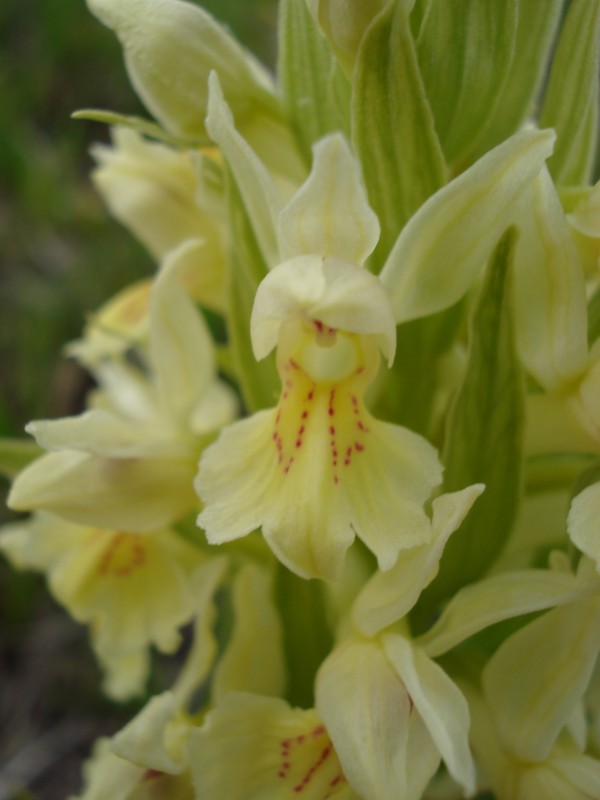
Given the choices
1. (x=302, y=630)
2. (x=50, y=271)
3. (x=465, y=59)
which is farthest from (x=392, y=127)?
(x=50, y=271)

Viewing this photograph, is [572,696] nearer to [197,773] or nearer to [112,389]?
[197,773]

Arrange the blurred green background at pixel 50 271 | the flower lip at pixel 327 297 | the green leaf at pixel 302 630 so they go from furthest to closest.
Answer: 1. the blurred green background at pixel 50 271
2. the green leaf at pixel 302 630
3. the flower lip at pixel 327 297

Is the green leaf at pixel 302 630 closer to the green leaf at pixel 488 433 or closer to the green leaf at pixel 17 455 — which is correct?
the green leaf at pixel 488 433

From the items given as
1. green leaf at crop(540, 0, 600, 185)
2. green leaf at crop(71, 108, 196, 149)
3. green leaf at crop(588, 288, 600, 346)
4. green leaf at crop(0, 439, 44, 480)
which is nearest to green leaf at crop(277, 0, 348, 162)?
green leaf at crop(71, 108, 196, 149)

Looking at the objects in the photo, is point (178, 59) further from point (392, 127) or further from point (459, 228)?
point (459, 228)

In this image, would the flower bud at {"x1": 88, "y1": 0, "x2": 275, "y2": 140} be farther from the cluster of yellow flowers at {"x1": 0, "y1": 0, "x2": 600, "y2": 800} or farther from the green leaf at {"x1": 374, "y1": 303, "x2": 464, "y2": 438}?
the green leaf at {"x1": 374, "y1": 303, "x2": 464, "y2": 438}

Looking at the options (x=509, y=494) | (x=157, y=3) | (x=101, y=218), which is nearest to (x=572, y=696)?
(x=509, y=494)

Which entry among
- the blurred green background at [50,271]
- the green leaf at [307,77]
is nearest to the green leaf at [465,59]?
the green leaf at [307,77]
